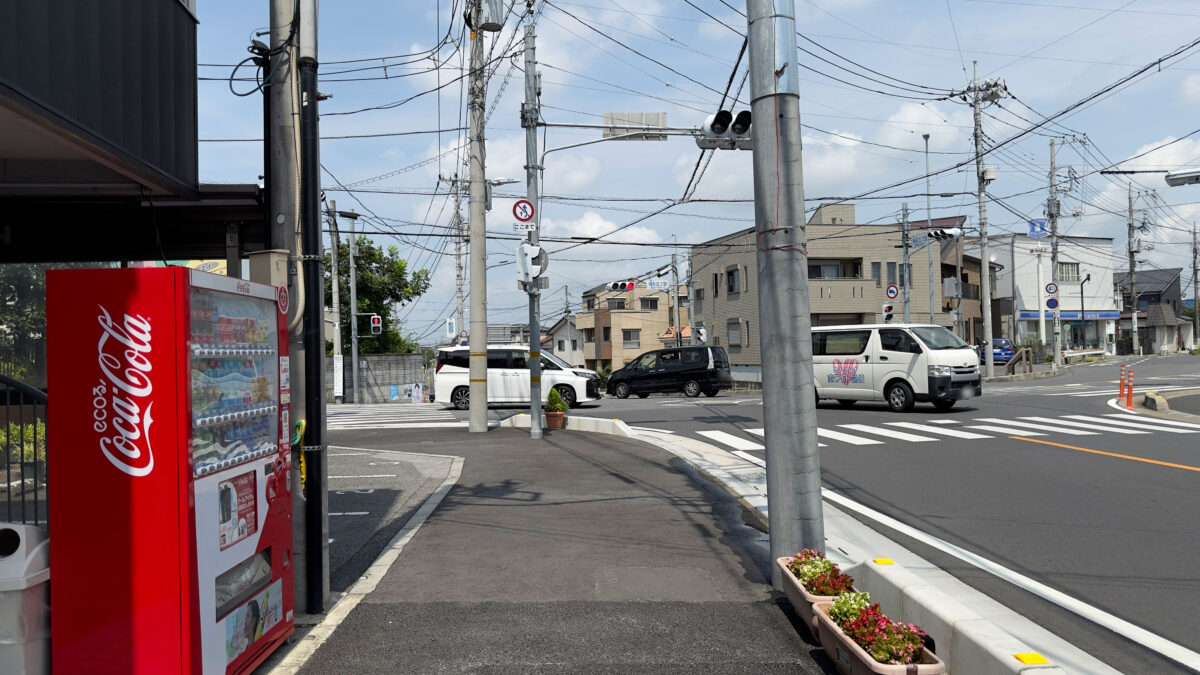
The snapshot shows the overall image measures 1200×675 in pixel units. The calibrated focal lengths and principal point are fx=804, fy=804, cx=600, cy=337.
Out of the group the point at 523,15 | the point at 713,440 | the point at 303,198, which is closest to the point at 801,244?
the point at 303,198

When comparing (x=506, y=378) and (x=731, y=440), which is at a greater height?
(x=506, y=378)

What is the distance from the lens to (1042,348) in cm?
4869

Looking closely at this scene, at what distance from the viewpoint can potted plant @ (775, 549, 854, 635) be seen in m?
4.71

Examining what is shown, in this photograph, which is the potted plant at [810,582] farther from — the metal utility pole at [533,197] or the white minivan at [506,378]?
the white minivan at [506,378]

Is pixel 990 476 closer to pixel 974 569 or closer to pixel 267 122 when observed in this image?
pixel 974 569

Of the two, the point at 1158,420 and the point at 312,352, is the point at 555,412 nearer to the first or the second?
the point at 1158,420

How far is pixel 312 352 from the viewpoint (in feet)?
17.0

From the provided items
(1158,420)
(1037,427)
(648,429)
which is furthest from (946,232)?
(648,429)

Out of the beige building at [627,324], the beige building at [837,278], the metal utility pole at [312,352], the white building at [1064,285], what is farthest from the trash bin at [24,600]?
the white building at [1064,285]

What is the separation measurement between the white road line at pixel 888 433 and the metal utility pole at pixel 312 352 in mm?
10606

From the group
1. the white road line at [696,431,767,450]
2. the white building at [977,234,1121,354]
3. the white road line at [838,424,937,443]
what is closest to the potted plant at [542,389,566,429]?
the white road line at [696,431,767,450]

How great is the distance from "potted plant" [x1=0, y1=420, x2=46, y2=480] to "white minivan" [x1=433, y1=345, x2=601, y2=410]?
18.7 metres

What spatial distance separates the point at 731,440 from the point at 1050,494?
620 cm

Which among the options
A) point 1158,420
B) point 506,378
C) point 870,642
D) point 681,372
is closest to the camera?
point 870,642
